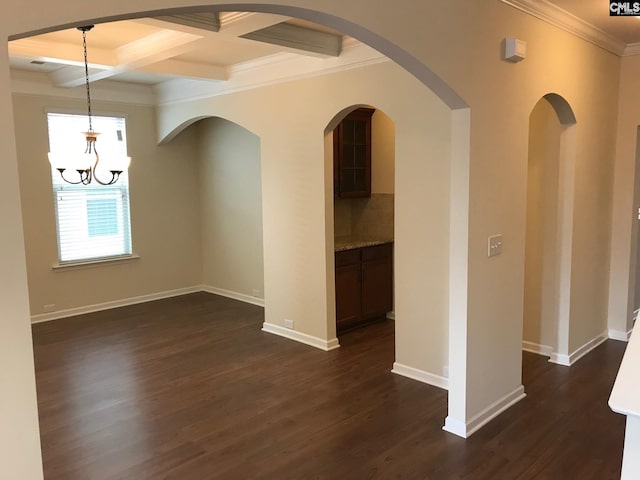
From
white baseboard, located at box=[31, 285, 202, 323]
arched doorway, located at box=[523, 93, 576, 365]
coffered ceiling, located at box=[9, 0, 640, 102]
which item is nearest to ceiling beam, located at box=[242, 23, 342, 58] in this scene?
coffered ceiling, located at box=[9, 0, 640, 102]

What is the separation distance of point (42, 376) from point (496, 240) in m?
3.88

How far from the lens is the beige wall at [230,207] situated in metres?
6.75

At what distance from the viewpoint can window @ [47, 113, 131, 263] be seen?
20.2 feet

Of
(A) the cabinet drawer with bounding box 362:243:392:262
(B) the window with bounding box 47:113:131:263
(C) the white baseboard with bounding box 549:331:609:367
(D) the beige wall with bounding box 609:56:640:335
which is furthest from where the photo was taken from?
(B) the window with bounding box 47:113:131:263

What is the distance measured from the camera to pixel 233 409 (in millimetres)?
3771

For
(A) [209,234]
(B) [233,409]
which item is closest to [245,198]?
(A) [209,234]

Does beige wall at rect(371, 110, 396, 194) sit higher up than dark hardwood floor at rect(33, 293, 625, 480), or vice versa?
beige wall at rect(371, 110, 396, 194)

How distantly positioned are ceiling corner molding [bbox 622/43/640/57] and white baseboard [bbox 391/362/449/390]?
134 inches

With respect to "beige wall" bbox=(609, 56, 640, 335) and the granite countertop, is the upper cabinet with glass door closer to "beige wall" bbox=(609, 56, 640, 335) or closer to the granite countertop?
→ the granite countertop

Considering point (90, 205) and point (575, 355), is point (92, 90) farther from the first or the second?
point (575, 355)

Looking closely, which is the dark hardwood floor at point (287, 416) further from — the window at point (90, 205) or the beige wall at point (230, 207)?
the beige wall at point (230, 207)

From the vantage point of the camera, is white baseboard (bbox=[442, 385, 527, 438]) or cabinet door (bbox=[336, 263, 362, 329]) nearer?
white baseboard (bbox=[442, 385, 527, 438])

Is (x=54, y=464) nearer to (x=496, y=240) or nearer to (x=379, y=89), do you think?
(x=496, y=240)

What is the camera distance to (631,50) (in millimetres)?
Answer: 4707
